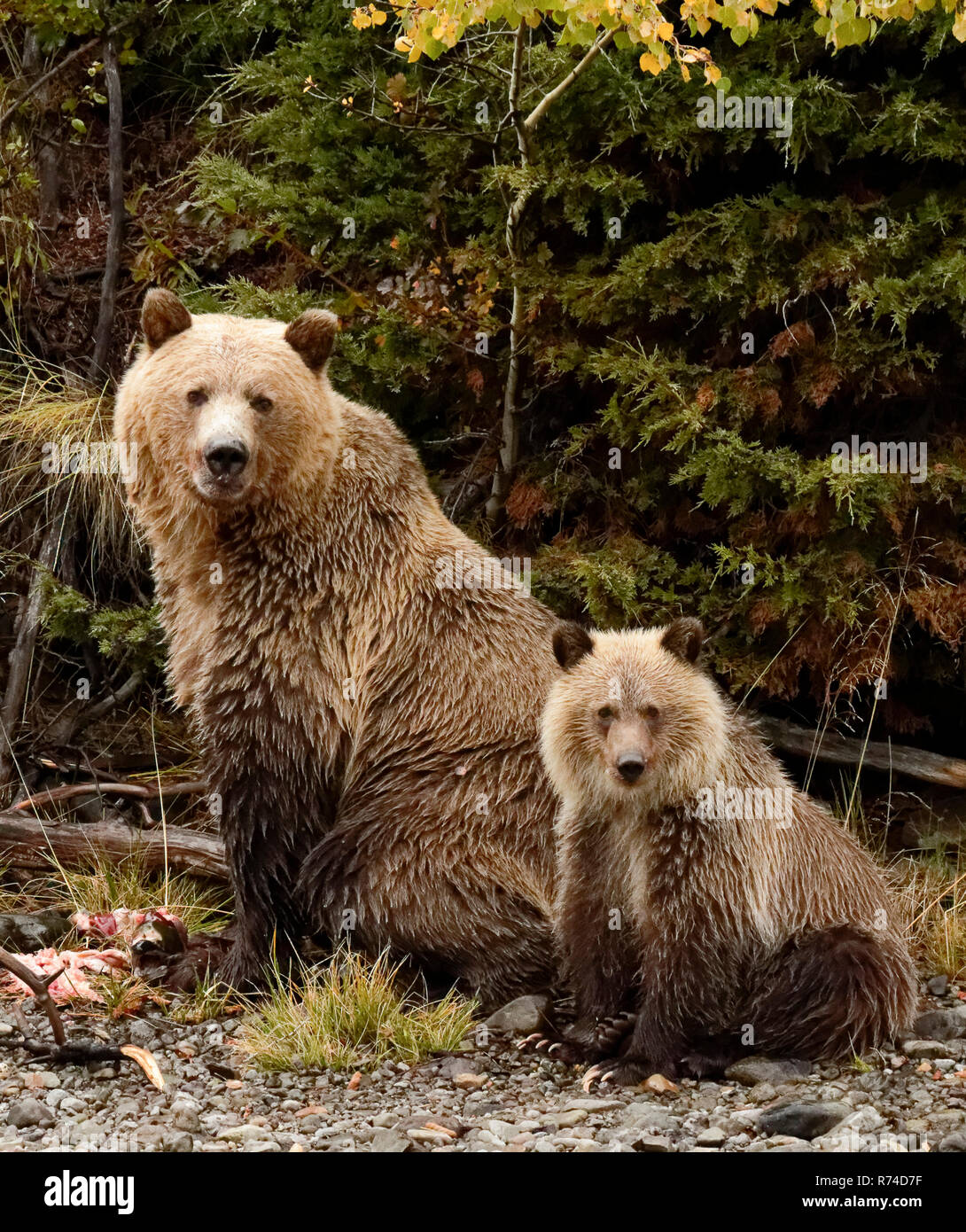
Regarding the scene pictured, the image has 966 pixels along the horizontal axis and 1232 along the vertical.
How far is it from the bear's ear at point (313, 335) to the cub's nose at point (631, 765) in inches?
86.7

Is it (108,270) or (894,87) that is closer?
(894,87)

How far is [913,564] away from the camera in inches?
284

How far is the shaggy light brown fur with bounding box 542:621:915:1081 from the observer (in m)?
5.35

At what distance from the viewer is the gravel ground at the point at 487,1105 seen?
4730 millimetres

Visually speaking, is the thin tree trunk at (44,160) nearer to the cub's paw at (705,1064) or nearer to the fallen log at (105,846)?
the fallen log at (105,846)

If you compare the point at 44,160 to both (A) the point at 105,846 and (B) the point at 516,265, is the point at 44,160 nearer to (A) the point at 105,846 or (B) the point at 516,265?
(B) the point at 516,265

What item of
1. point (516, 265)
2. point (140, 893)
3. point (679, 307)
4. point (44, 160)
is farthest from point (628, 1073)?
point (44, 160)

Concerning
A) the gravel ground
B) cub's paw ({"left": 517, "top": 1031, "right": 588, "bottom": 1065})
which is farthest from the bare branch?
cub's paw ({"left": 517, "top": 1031, "right": 588, "bottom": 1065})

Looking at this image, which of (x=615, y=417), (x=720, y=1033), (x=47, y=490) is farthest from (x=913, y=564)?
(x=47, y=490)

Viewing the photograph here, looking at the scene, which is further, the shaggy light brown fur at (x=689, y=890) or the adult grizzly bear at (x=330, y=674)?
the adult grizzly bear at (x=330, y=674)

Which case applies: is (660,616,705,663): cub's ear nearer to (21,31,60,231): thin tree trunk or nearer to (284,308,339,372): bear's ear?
(284,308,339,372): bear's ear

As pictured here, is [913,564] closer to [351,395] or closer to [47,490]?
[351,395]

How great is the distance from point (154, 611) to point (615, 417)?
275 centimetres

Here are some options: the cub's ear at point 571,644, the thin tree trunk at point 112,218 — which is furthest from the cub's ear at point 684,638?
the thin tree trunk at point 112,218
